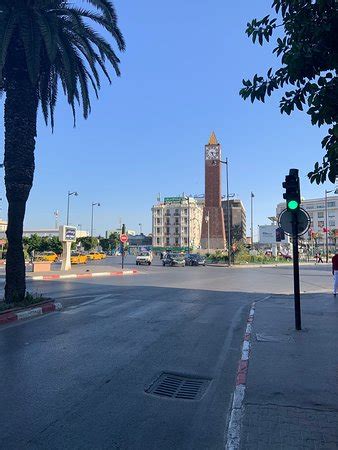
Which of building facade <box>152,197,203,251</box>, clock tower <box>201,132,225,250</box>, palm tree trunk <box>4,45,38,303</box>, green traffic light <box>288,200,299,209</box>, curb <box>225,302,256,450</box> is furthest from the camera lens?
building facade <box>152,197,203,251</box>

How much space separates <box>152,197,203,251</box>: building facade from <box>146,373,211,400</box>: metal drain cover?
140 m

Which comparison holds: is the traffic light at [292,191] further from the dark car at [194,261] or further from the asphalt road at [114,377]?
the dark car at [194,261]

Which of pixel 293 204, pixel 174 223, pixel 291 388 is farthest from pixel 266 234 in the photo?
pixel 291 388

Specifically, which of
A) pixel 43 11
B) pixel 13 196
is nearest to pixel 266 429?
pixel 13 196

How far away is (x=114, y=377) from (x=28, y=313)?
252 inches

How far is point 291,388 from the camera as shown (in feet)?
17.6

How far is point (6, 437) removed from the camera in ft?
13.0

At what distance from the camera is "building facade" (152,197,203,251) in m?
148

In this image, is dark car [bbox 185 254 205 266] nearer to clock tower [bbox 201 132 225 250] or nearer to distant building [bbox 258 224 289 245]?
distant building [bbox 258 224 289 245]

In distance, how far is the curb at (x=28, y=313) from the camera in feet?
34.6

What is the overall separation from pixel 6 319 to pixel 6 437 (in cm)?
701

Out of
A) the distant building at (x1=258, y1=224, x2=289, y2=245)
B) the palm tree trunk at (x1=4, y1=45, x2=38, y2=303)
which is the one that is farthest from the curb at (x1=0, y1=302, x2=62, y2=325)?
the distant building at (x1=258, y1=224, x2=289, y2=245)

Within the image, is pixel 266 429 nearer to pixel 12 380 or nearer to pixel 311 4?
pixel 12 380

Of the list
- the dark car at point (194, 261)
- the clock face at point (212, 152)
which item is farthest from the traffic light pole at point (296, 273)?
the clock face at point (212, 152)
